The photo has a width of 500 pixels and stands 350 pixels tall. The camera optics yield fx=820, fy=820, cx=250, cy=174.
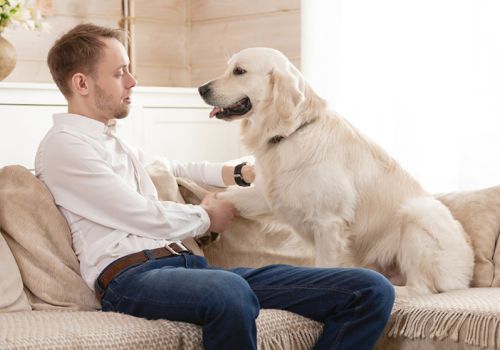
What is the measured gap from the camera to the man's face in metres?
2.38

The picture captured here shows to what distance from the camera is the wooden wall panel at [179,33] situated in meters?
4.75

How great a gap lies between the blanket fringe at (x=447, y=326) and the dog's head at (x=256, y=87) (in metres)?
0.74

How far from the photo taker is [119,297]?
2131 mm

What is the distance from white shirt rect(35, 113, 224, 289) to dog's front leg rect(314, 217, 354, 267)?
0.44 meters

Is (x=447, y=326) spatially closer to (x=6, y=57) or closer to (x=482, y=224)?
(x=482, y=224)

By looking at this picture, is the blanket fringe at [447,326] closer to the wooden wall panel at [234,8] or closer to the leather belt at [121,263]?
the leather belt at [121,263]

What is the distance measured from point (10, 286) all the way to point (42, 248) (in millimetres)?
134

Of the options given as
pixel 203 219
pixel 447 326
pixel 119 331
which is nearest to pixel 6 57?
pixel 203 219

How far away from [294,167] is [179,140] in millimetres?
2119

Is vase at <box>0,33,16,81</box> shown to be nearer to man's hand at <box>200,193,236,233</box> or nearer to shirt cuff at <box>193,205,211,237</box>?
man's hand at <box>200,193,236,233</box>

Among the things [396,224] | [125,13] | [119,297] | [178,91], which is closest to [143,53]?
[125,13]

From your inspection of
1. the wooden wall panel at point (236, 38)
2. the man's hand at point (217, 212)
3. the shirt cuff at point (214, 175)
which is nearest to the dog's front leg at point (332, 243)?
the man's hand at point (217, 212)

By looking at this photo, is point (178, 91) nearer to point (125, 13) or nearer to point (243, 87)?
point (125, 13)

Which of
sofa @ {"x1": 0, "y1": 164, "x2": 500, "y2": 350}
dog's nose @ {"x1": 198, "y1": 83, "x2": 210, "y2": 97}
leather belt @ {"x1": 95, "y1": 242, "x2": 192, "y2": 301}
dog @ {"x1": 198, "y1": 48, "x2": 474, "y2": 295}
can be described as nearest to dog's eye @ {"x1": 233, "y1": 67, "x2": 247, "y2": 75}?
dog @ {"x1": 198, "y1": 48, "x2": 474, "y2": 295}
